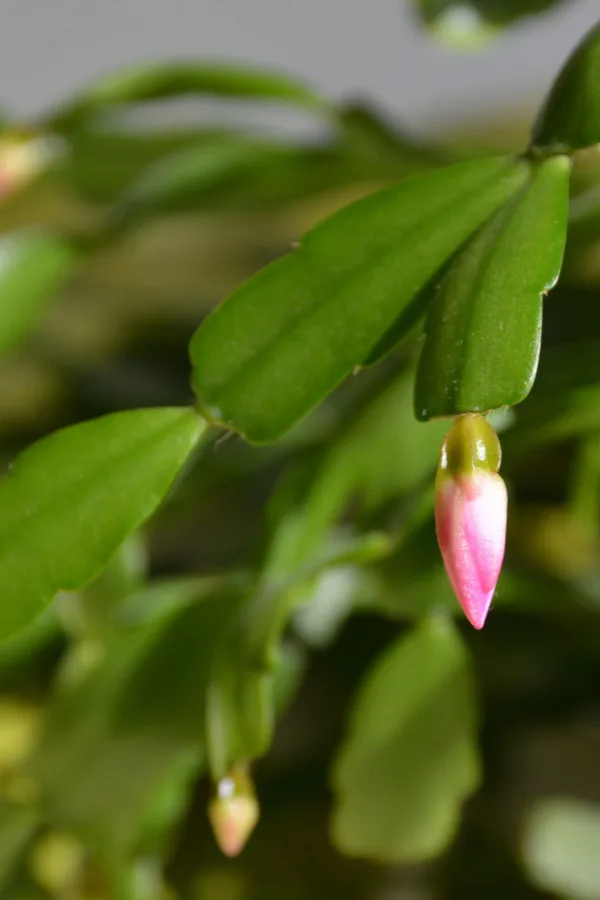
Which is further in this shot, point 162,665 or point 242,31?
point 242,31

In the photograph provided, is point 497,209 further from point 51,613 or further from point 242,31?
point 242,31

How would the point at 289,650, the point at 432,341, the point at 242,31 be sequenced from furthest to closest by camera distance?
1. the point at 242,31
2. the point at 289,650
3. the point at 432,341

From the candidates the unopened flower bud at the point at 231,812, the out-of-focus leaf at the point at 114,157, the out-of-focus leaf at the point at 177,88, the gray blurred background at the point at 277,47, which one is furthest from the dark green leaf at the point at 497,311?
the gray blurred background at the point at 277,47

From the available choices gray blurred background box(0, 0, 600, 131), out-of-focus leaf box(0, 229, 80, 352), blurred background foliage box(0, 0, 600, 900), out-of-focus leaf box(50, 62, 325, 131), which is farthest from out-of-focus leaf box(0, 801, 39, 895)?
gray blurred background box(0, 0, 600, 131)

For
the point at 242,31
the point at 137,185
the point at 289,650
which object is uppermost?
the point at 137,185

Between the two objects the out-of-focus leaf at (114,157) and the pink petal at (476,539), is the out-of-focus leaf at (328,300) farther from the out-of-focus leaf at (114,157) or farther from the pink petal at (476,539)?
the out-of-focus leaf at (114,157)

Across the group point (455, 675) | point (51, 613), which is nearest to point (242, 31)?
point (51, 613)

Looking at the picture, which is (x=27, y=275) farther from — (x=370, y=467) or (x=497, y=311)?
(x=497, y=311)

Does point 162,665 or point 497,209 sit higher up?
point 497,209

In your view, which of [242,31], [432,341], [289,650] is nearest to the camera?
[432,341]
